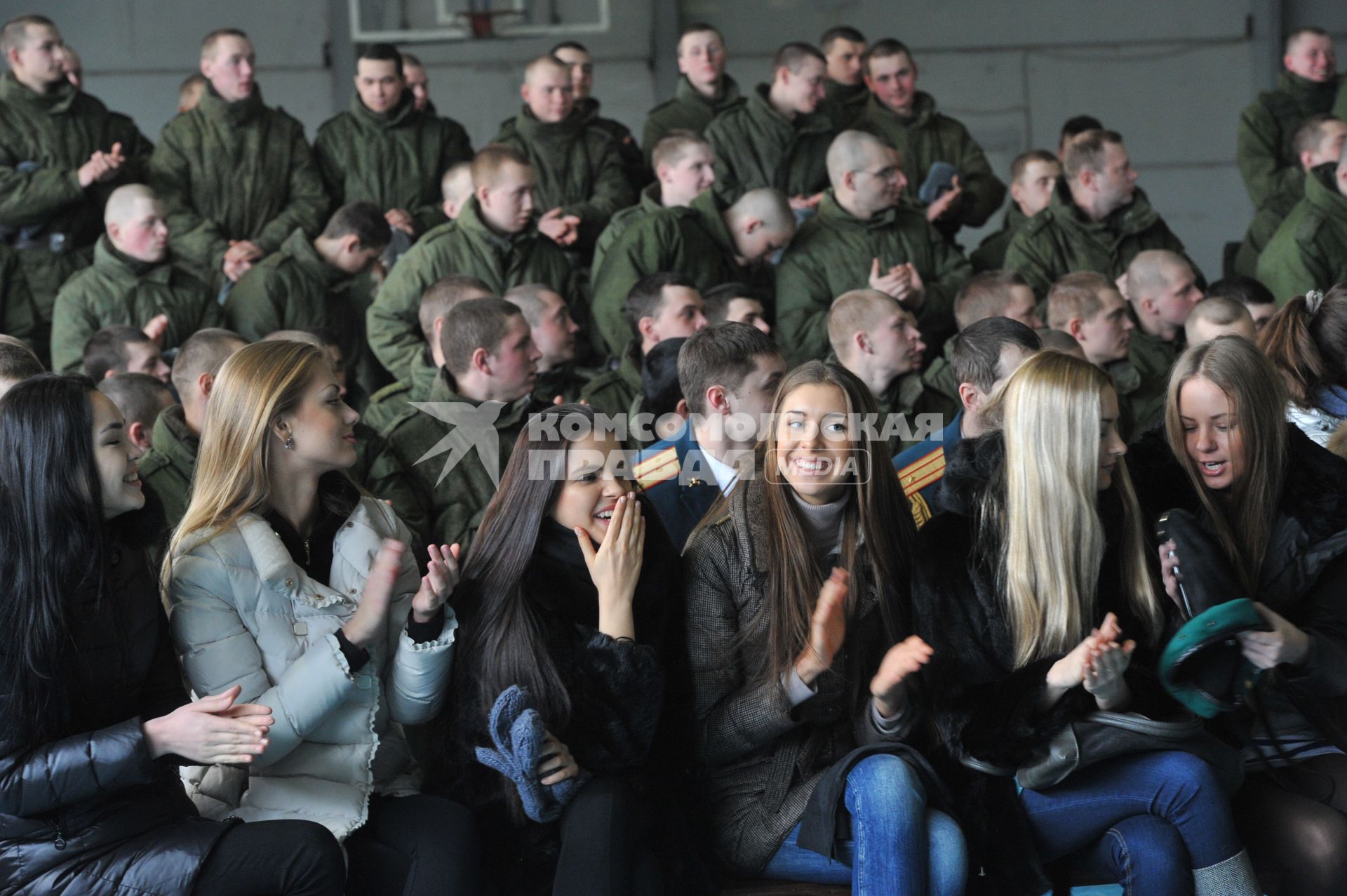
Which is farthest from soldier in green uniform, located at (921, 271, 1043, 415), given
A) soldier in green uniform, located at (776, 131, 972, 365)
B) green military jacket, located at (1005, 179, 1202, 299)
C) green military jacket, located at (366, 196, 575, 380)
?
green military jacket, located at (366, 196, 575, 380)

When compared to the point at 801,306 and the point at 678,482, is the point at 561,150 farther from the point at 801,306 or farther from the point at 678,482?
the point at 678,482

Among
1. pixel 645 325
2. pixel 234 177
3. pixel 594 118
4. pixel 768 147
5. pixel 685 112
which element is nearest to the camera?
pixel 645 325

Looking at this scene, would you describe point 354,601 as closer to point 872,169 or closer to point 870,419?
point 870,419

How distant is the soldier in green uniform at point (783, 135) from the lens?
6.54 m

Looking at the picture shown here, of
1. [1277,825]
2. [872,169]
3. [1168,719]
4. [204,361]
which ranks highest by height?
[872,169]

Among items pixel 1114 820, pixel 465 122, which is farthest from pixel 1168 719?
pixel 465 122

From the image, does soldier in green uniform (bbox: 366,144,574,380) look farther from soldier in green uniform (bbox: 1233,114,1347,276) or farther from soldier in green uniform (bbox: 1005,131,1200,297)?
soldier in green uniform (bbox: 1233,114,1347,276)

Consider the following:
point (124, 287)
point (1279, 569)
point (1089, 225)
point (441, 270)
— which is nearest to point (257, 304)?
point (124, 287)

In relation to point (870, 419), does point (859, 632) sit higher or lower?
lower

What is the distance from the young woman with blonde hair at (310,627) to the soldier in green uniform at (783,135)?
4005 mm

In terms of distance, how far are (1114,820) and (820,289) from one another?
3.16 m

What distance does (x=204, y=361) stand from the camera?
399 centimetres

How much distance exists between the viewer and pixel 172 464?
3850mm

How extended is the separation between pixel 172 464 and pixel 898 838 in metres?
2.23
